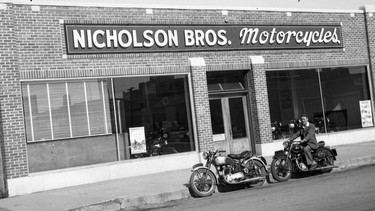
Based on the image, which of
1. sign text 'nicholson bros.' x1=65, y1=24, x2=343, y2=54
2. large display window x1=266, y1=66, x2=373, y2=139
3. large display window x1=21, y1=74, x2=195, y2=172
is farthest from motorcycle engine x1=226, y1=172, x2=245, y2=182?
large display window x1=266, y1=66, x2=373, y2=139

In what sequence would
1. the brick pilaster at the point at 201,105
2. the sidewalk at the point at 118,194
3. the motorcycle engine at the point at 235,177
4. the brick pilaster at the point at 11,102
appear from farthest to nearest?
the brick pilaster at the point at 201,105, the brick pilaster at the point at 11,102, the motorcycle engine at the point at 235,177, the sidewalk at the point at 118,194

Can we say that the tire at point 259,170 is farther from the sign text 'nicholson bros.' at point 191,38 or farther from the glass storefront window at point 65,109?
the sign text 'nicholson bros.' at point 191,38

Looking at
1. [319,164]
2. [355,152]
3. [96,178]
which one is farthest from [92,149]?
[355,152]

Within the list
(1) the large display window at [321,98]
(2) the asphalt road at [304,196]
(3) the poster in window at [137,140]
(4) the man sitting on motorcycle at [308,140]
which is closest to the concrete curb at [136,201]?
(2) the asphalt road at [304,196]

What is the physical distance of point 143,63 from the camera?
48.8 ft

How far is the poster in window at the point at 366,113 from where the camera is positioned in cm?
1925

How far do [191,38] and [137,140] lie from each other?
3861 millimetres

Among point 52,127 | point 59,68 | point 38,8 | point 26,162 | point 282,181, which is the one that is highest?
point 38,8

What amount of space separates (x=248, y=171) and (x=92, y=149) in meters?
5.00

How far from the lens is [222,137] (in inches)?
648

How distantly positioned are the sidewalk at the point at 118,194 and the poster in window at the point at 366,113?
5.15 metres

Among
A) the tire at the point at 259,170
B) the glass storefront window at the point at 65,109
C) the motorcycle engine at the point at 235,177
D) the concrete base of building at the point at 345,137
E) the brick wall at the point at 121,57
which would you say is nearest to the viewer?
the motorcycle engine at the point at 235,177

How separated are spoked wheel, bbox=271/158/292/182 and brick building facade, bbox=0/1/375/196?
392cm

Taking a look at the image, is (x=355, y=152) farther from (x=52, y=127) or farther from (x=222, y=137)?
(x=52, y=127)
